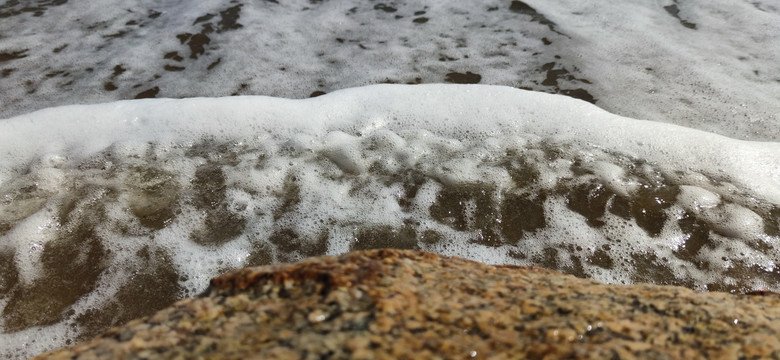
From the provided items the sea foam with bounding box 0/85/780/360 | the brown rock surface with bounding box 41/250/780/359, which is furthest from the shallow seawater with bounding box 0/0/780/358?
the brown rock surface with bounding box 41/250/780/359

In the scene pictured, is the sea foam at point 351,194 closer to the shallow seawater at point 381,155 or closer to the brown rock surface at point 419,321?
the shallow seawater at point 381,155

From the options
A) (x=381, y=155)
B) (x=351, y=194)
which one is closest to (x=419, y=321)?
(x=351, y=194)

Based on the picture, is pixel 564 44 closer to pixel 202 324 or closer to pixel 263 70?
pixel 263 70

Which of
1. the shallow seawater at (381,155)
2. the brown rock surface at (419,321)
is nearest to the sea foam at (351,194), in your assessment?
the shallow seawater at (381,155)

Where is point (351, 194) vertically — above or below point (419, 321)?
below

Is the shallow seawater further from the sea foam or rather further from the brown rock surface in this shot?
the brown rock surface

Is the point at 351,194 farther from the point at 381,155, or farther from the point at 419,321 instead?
the point at 419,321
